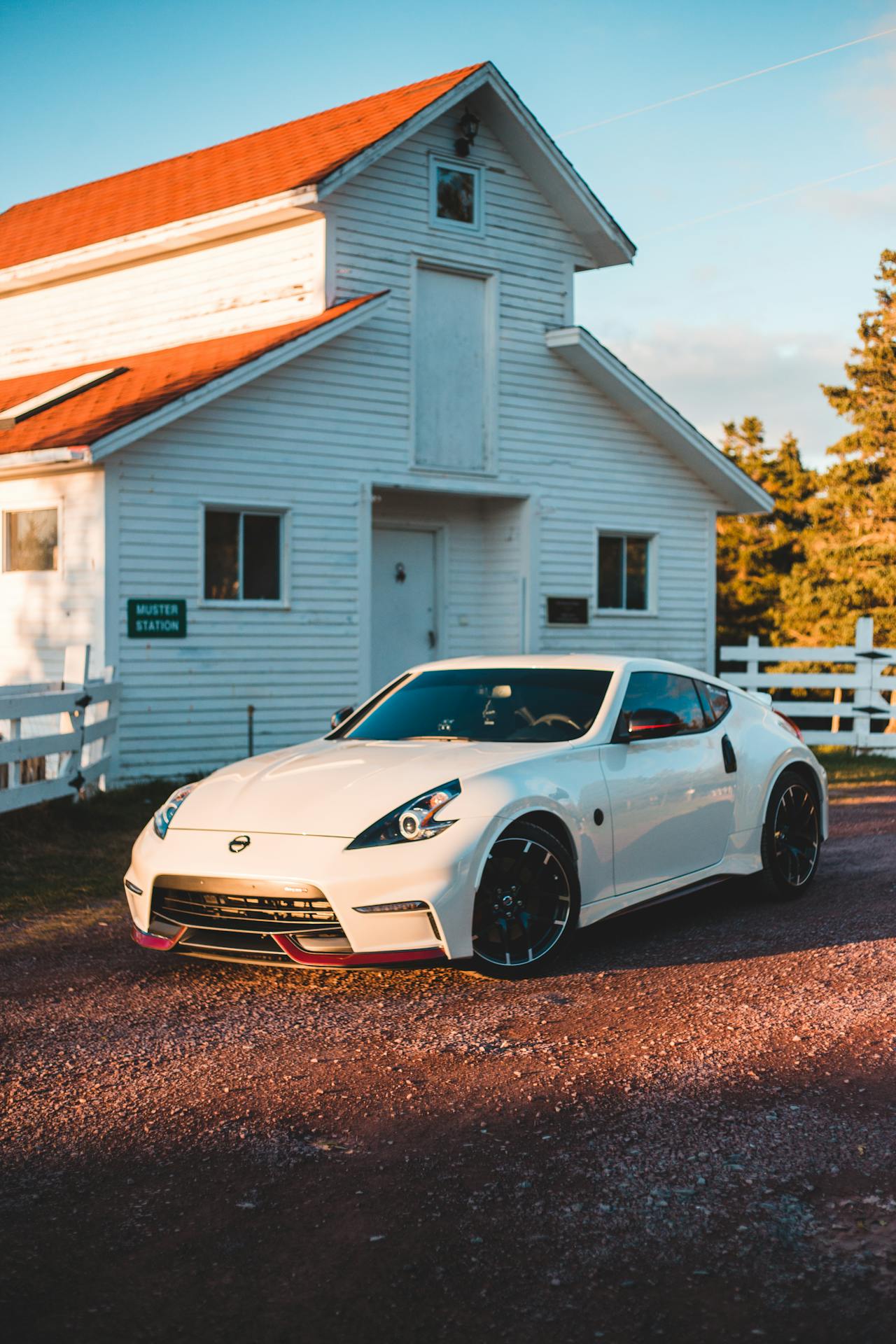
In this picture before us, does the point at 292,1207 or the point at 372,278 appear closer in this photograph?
the point at 292,1207

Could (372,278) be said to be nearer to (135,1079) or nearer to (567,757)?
(567,757)

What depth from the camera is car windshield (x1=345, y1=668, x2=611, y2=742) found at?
739 cm

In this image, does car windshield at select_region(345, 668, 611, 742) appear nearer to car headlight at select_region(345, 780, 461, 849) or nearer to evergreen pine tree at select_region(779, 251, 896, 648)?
car headlight at select_region(345, 780, 461, 849)

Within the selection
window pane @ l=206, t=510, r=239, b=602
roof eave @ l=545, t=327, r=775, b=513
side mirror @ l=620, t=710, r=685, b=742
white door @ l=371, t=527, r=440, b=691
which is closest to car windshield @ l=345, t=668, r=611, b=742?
side mirror @ l=620, t=710, r=685, b=742

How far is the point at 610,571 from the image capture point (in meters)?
20.4

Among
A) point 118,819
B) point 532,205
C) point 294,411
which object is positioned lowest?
point 118,819

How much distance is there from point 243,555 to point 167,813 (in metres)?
9.82

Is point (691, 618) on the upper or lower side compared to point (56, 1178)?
upper

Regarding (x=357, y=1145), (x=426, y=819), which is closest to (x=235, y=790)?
(x=426, y=819)

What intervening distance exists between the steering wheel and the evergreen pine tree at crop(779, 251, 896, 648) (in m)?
34.9

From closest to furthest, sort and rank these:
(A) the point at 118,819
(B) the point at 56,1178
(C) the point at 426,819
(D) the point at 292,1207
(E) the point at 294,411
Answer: (D) the point at 292,1207, (B) the point at 56,1178, (C) the point at 426,819, (A) the point at 118,819, (E) the point at 294,411

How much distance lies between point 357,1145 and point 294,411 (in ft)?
43.2

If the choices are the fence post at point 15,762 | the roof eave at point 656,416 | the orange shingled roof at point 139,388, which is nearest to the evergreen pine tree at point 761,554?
the roof eave at point 656,416

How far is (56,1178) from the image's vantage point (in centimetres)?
410
